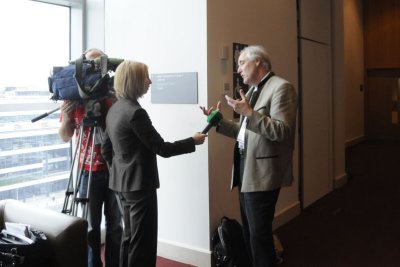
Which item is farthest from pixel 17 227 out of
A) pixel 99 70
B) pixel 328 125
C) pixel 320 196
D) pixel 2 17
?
pixel 328 125

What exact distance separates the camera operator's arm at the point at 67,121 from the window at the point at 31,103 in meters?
0.32

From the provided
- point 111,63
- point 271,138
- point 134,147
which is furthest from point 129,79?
point 271,138

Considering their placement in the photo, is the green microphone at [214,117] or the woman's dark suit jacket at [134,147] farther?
the green microphone at [214,117]

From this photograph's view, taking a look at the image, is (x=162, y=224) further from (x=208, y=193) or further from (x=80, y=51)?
(x=80, y=51)

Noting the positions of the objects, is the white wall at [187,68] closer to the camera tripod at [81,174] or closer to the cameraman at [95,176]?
the cameraman at [95,176]

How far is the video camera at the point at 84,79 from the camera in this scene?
2391 mm

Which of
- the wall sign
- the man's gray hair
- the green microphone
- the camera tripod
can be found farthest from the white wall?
the camera tripod

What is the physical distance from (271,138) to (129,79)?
0.88 meters

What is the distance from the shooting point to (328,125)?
17.5ft

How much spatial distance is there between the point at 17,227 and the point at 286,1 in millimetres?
3374

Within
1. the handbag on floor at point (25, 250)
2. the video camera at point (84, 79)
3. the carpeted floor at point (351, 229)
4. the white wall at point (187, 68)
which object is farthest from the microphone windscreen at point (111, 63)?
the carpeted floor at point (351, 229)

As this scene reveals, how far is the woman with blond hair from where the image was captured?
2.29m

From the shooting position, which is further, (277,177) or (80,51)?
(80,51)

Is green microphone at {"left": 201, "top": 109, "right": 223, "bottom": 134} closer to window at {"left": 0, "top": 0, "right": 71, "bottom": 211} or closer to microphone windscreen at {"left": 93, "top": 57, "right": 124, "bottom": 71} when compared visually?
microphone windscreen at {"left": 93, "top": 57, "right": 124, "bottom": 71}
